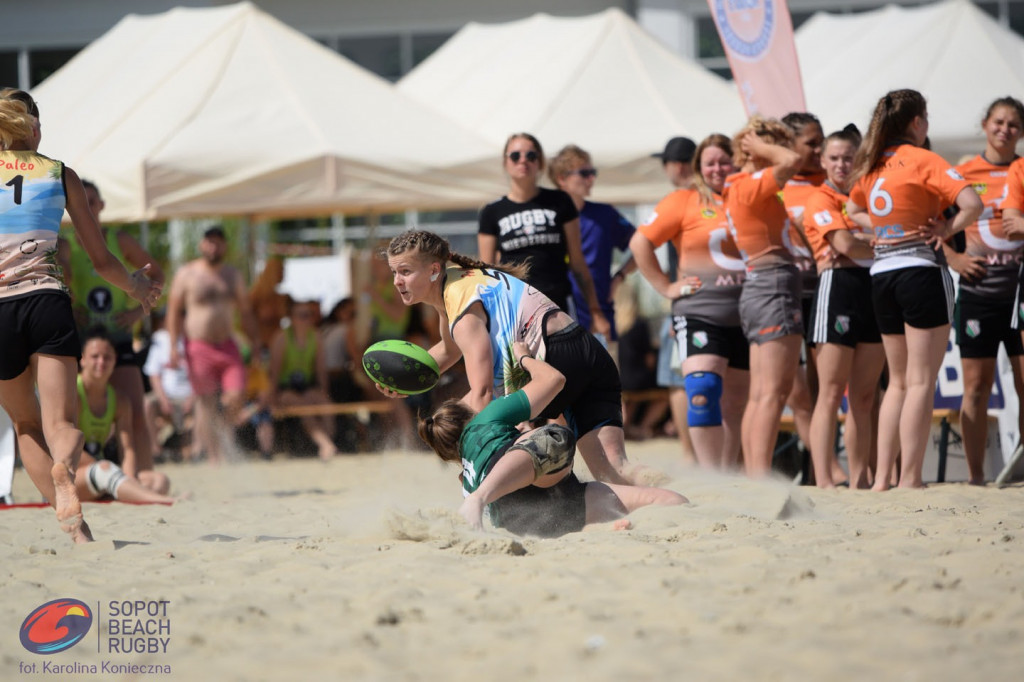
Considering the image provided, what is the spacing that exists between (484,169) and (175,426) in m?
3.66

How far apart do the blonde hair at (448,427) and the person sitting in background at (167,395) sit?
6.03 m

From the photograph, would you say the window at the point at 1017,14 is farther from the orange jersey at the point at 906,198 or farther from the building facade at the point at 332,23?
the orange jersey at the point at 906,198

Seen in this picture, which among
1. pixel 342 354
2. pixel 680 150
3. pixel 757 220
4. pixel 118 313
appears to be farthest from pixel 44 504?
pixel 342 354

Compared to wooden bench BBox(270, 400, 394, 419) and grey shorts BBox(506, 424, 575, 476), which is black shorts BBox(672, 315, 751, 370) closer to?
grey shorts BBox(506, 424, 575, 476)

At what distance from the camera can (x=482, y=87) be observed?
1186 centimetres

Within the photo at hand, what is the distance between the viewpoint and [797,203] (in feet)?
19.6

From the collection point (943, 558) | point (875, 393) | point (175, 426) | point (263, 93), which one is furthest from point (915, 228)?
point (175, 426)

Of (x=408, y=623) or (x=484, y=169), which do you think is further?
(x=484, y=169)

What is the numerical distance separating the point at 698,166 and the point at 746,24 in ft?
6.18

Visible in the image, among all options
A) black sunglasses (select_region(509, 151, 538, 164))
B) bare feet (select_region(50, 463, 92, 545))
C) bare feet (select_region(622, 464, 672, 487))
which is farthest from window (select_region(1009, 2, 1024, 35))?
bare feet (select_region(50, 463, 92, 545))

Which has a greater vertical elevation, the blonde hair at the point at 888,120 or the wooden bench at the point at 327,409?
the blonde hair at the point at 888,120

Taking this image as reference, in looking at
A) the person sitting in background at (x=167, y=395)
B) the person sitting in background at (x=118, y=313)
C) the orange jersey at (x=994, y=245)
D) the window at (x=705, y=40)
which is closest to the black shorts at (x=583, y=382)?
the orange jersey at (x=994, y=245)

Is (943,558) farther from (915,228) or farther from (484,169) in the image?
(484,169)

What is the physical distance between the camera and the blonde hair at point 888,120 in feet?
17.8
